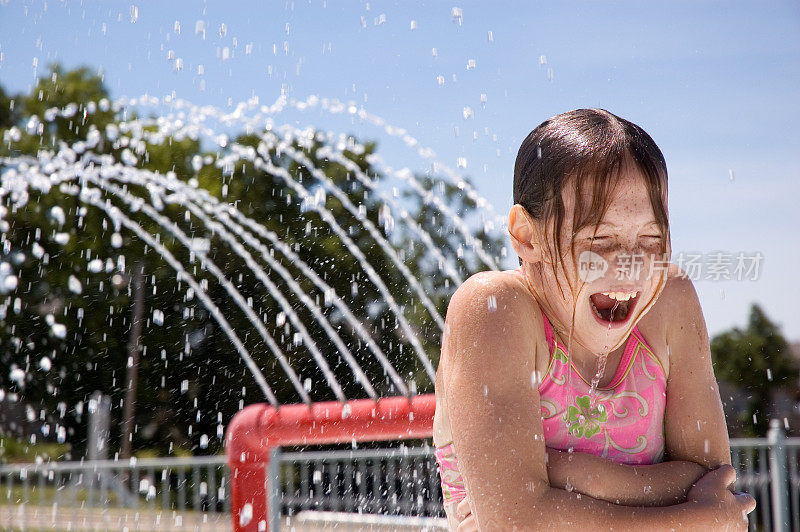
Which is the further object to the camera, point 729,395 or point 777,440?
point 729,395

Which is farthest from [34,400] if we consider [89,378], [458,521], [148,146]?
[458,521]

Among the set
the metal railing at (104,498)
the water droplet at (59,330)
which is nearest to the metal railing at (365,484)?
the metal railing at (104,498)

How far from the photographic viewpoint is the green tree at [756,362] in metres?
32.1

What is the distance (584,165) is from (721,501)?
1.82ft

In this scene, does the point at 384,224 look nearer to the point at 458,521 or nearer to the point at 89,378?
the point at 89,378

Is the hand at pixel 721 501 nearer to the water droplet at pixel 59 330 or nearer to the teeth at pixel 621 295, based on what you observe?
the teeth at pixel 621 295

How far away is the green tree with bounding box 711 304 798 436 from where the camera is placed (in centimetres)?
3209

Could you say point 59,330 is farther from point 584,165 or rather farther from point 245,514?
point 584,165

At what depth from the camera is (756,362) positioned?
3341 cm

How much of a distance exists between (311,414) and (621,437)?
2282mm

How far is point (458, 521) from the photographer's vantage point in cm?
148

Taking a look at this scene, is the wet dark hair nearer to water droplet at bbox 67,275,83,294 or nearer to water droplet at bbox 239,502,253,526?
water droplet at bbox 239,502,253,526

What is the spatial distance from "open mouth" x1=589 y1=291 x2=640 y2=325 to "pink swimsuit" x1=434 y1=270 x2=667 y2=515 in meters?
0.10

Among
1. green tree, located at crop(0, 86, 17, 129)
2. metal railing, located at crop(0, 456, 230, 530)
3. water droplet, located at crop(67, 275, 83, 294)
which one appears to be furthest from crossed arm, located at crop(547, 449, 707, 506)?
green tree, located at crop(0, 86, 17, 129)
